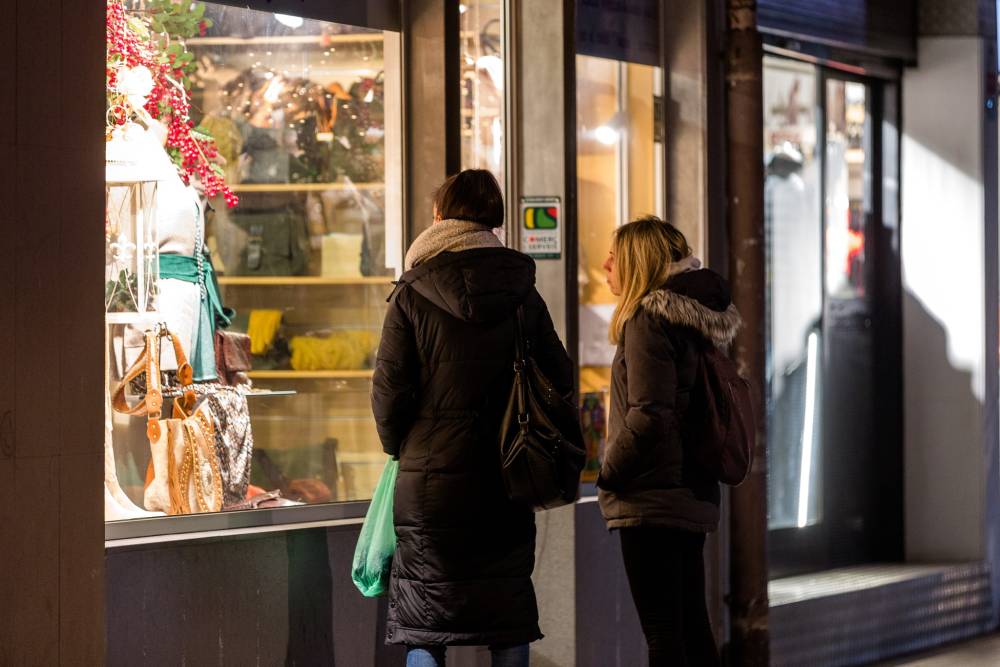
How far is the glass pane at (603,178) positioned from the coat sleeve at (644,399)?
1.86 meters

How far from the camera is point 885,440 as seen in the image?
8.62 m

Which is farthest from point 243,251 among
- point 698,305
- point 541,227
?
point 698,305

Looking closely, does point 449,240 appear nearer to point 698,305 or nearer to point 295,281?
point 698,305

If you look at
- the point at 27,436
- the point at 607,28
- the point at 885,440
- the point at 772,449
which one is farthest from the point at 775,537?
the point at 27,436

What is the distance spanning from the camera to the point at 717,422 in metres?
4.91

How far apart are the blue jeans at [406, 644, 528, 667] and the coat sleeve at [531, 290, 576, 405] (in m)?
0.77

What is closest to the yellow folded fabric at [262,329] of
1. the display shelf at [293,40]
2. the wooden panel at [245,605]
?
the wooden panel at [245,605]

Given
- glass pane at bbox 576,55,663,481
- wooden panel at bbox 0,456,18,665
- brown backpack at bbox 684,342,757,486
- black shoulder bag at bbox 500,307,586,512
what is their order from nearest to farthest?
wooden panel at bbox 0,456,18,665
black shoulder bag at bbox 500,307,586,512
brown backpack at bbox 684,342,757,486
glass pane at bbox 576,55,663,481

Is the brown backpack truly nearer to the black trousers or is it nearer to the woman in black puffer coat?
the black trousers

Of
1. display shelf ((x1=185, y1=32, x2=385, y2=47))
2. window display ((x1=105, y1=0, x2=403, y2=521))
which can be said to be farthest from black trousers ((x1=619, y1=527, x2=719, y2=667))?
display shelf ((x1=185, y1=32, x2=385, y2=47))

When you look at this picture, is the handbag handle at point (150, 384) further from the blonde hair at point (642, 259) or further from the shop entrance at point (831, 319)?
the shop entrance at point (831, 319)

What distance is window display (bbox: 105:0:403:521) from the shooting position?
17.5 ft

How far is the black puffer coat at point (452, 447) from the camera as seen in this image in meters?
4.32

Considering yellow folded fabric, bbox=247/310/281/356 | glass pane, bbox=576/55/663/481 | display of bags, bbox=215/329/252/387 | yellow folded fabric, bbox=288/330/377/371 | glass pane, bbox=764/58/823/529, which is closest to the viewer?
display of bags, bbox=215/329/252/387
